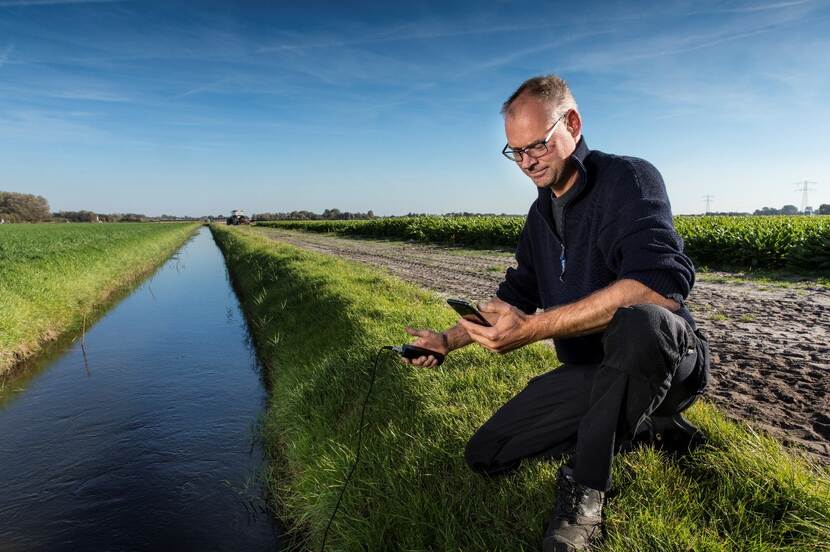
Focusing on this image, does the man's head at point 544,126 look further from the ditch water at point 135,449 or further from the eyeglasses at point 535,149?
the ditch water at point 135,449

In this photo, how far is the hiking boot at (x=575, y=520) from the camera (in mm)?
2156

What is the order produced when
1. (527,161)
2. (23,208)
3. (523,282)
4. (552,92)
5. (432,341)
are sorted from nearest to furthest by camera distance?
(552,92)
(527,161)
(432,341)
(523,282)
(23,208)

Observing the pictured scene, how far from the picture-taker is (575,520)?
2.20 meters

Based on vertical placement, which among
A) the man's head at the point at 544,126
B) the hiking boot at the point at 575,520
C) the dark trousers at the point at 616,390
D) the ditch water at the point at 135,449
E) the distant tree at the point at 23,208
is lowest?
the ditch water at the point at 135,449

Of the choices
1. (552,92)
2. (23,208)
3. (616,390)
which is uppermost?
(23,208)

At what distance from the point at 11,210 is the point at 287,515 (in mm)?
149579

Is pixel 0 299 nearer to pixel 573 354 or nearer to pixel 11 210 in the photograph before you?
pixel 573 354

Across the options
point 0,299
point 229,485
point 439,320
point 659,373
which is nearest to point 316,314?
point 439,320

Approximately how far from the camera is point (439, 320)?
21.3 ft

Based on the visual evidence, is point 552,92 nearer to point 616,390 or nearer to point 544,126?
point 544,126

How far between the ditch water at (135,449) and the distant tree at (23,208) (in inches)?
5308

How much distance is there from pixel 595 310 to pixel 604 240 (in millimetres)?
387

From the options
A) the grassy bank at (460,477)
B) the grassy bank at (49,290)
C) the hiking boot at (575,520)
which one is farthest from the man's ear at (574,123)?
the grassy bank at (49,290)

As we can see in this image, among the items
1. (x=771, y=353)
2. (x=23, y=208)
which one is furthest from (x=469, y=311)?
(x=23, y=208)
